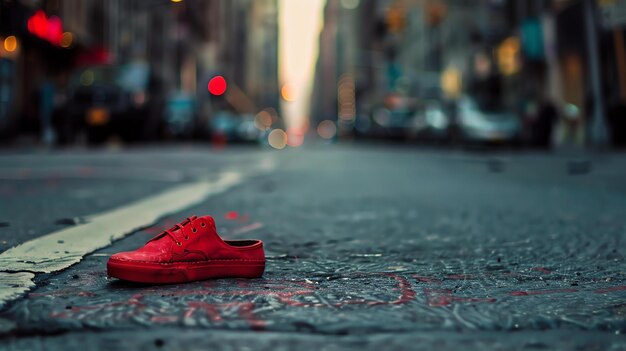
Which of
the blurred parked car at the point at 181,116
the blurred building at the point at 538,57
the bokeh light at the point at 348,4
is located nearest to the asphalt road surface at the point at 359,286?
the blurred building at the point at 538,57

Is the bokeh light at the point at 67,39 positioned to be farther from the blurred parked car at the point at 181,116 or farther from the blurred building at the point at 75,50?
the blurred parked car at the point at 181,116

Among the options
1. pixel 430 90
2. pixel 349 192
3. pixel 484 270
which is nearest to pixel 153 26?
pixel 430 90

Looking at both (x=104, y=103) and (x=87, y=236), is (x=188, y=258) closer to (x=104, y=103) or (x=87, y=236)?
(x=87, y=236)

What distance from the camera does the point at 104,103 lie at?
24031 mm

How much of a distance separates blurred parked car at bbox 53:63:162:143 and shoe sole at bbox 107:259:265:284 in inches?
873

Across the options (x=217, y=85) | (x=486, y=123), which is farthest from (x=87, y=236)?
(x=217, y=85)

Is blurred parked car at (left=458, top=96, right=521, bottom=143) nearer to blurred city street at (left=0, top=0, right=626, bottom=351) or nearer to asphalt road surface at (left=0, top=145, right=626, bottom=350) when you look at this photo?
blurred city street at (left=0, top=0, right=626, bottom=351)

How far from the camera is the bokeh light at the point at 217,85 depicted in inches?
1678

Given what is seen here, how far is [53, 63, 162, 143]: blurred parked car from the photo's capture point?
24031 mm

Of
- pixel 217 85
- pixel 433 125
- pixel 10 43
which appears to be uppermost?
pixel 10 43

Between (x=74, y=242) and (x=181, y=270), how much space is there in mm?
1061

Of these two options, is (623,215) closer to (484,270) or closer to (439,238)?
(439,238)

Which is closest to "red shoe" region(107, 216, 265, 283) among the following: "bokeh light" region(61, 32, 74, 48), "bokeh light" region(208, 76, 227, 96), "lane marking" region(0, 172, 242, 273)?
"lane marking" region(0, 172, 242, 273)

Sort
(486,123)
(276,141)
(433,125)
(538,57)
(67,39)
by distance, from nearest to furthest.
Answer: (486,123), (433,125), (67,39), (538,57), (276,141)
